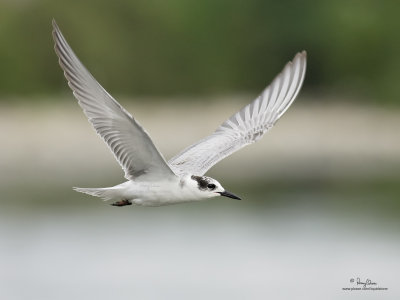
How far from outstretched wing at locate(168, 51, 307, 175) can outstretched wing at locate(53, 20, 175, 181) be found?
1233 mm

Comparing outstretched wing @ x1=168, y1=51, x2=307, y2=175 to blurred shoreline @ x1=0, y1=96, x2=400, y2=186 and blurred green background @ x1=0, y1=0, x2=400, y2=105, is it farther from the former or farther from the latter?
blurred green background @ x1=0, y1=0, x2=400, y2=105

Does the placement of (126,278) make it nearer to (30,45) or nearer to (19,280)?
(19,280)

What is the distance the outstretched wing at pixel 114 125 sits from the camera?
9695 millimetres

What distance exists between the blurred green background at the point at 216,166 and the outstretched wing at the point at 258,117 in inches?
199

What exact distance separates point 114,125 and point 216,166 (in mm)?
18701

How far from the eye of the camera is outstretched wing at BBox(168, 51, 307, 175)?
11617mm

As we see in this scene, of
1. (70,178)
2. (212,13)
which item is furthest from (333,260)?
(212,13)

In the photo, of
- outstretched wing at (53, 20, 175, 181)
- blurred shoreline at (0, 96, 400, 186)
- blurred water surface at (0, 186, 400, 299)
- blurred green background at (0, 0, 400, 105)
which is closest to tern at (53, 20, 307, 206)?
outstretched wing at (53, 20, 175, 181)

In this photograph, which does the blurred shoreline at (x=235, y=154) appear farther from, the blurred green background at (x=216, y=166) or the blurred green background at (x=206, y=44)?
the blurred green background at (x=206, y=44)

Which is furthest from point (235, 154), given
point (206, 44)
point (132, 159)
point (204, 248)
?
point (132, 159)

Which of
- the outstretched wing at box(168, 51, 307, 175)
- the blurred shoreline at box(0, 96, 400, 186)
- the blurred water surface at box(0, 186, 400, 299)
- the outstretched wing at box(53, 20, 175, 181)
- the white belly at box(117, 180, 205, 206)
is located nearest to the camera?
the outstretched wing at box(53, 20, 175, 181)

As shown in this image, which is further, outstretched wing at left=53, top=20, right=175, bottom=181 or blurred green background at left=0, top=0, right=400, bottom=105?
blurred green background at left=0, top=0, right=400, bottom=105

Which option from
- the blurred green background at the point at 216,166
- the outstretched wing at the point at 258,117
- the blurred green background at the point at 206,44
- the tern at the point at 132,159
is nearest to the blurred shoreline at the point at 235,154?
the blurred green background at the point at 216,166

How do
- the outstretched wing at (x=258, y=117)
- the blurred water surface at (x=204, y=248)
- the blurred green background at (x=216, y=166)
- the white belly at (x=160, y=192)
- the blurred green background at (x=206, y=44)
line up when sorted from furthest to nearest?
the blurred green background at (x=206, y=44), the blurred green background at (x=216, y=166), the blurred water surface at (x=204, y=248), the outstretched wing at (x=258, y=117), the white belly at (x=160, y=192)
